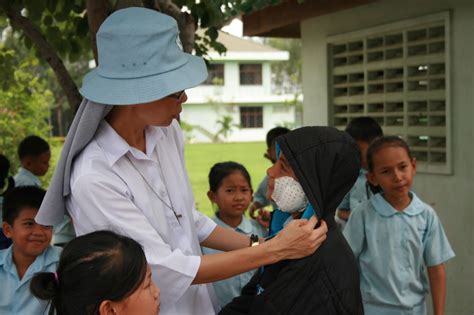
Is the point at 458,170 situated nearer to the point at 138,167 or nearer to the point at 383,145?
the point at 383,145

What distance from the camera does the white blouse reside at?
2098 mm

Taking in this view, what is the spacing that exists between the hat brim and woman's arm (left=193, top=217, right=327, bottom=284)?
1.69 feet

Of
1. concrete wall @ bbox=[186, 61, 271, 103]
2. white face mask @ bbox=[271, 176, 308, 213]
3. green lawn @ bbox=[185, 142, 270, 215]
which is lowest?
green lawn @ bbox=[185, 142, 270, 215]

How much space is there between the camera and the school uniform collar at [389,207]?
342cm

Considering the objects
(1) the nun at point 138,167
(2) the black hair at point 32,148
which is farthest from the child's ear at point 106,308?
(2) the black hair at point 32,148

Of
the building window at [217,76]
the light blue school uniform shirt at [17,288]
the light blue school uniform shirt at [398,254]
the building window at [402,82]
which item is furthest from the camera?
the building window at [217,76]

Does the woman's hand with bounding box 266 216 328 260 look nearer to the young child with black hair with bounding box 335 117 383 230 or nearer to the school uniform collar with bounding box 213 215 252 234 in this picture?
the school uniform collar with bounding box 213 215 252 234

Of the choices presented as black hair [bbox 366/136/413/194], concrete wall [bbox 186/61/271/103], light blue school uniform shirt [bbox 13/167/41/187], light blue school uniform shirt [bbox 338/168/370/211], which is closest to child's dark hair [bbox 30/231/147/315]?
black hair [bbox 366/136/413/194]

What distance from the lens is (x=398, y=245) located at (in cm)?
339

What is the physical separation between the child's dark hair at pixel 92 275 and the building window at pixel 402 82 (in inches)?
135

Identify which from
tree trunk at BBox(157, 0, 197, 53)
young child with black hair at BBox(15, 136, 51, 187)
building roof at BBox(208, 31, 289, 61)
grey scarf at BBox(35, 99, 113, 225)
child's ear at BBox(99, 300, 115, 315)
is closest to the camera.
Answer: child's ear at BBox(99, 300, 115, 315)

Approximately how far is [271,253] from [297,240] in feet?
0.28

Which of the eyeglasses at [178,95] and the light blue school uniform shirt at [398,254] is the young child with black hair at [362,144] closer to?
the light blue school uniform shirt at [398,254]

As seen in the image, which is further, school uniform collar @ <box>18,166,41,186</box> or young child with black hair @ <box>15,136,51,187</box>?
young child with black hair @ <box>15,136,51,187</box>
